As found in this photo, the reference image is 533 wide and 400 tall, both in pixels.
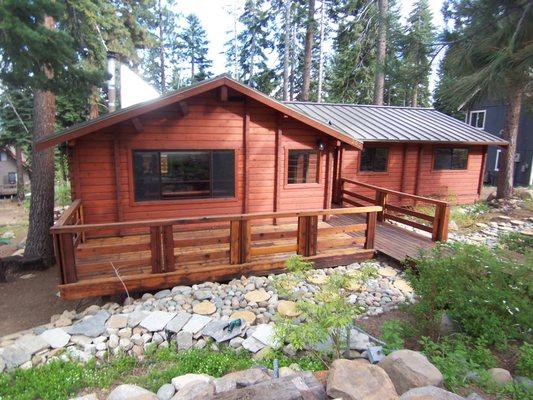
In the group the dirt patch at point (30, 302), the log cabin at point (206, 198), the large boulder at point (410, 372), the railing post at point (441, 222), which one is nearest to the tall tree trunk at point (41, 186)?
the dirt patch at point (30, 302)

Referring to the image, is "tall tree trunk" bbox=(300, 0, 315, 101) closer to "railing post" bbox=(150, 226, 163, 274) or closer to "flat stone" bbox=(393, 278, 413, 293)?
"flat stone" bbox=(393, 278, 413, 293)

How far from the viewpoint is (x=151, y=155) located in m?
7.33

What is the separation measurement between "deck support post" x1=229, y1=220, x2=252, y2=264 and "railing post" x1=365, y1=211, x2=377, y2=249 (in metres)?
2.49

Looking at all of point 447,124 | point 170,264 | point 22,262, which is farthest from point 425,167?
point 22,262

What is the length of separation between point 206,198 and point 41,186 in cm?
417

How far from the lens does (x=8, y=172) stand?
26.6 meters

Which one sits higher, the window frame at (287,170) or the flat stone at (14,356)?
the window frame at (287,170)

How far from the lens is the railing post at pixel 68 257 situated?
4.73 metres

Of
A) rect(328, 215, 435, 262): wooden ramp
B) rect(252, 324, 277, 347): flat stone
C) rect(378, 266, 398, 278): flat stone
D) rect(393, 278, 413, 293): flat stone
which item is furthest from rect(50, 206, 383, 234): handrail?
rect(252, 324, 277, 347): flat stone

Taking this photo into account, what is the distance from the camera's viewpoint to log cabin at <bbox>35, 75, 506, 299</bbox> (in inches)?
209

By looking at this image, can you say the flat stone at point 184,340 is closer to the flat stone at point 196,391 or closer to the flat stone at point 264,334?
the flat stone at point 264,334

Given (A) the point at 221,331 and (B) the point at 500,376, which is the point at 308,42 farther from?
(B) the point at 500,376

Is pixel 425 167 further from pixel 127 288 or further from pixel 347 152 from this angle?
pixel 127 288

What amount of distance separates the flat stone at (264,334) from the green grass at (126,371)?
0.67 feet
